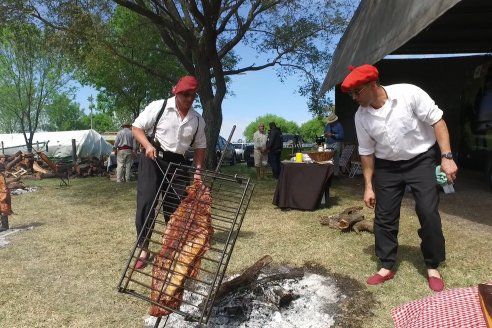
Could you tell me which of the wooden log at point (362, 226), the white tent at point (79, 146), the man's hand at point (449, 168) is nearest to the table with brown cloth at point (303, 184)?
the wooden log at point (362, 226)

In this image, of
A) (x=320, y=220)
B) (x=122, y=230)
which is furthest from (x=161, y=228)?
(x=320, y=220)

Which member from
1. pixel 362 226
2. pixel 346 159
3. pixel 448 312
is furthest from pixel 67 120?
pixel 448 312

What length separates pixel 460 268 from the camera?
4.01 m

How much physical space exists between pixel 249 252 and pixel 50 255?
93.6 inches

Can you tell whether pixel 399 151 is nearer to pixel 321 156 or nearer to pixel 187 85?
pixel 187 85

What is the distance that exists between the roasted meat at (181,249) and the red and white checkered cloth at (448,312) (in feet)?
4.58

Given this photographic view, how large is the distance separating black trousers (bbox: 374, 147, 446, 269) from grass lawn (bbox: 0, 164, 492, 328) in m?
0.33

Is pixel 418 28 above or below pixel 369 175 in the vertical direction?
above

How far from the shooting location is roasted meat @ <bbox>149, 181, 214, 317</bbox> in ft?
8.37

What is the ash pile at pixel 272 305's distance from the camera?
Answer: 3.04 meters

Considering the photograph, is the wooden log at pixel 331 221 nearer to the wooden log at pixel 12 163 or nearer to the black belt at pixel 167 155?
the black belt at pixel 167 155

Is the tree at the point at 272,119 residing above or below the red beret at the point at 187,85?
above

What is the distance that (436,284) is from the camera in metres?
3.56

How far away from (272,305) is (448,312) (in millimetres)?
1934
